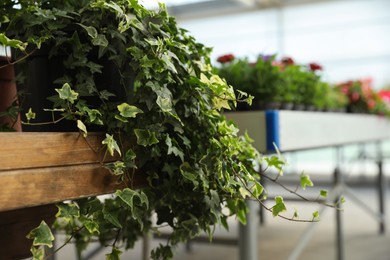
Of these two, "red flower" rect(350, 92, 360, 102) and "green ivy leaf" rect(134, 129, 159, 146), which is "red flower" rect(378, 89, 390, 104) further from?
"green ivy leaf" rect(134, 129, 159, 146)

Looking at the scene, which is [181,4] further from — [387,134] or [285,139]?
[285,139]

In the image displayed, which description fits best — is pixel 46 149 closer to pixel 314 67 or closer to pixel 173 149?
pixel 173 149

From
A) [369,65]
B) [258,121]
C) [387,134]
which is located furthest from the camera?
[369,65]

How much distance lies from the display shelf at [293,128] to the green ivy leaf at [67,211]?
48 cm

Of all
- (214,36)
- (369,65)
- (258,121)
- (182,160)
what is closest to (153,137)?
(182,160)

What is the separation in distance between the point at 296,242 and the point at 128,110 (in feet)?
9.52

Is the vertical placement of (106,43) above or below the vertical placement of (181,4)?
below

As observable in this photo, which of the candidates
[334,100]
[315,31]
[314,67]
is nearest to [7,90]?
[314,67]

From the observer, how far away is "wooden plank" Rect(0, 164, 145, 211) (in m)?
0.58

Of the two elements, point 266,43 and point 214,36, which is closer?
point 266,43

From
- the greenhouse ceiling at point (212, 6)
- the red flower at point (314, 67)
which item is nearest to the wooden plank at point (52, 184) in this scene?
the red flower at point (314, 67)

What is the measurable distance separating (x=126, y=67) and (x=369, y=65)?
732 cm

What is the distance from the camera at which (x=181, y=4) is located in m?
8.91

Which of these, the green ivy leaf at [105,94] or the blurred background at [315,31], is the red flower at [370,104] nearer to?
the green ivy leaf at [105,94]
